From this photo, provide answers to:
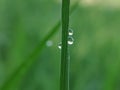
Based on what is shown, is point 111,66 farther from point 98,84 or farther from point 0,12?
point 0,12

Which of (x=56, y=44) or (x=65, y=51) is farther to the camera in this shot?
(x=56, y=44)

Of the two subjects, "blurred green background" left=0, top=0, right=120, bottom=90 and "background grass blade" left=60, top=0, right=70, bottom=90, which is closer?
"background grass blade" left=60, top=0, right=70, bottom=90

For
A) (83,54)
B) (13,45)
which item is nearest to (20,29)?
(13,45)

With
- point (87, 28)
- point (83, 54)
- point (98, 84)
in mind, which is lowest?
point (98, 84)

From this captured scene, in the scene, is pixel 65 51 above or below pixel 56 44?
below

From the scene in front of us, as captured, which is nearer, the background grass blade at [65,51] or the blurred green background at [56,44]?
the background grass blade at [65,51]

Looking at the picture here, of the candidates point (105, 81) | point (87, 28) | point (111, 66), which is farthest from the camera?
point (87, 28)

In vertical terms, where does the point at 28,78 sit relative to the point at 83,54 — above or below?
below

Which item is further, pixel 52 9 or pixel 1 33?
pixel 52 9
